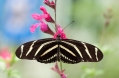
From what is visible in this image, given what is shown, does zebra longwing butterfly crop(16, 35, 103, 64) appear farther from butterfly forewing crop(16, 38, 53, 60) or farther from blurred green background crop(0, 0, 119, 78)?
blurred green background crop(0, 0, 119, 78)

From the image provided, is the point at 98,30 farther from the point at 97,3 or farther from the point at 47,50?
the point at 47,50

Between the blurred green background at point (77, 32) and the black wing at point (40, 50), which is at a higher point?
the black wing at point (40, 50)

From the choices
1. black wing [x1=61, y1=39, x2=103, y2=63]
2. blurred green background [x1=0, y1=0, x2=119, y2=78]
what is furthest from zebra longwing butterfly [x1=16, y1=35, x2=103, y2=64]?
blurred green background [x1=0, y1=0, x2=119, y2=78]

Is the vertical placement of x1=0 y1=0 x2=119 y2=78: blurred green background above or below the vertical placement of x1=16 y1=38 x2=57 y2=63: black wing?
below

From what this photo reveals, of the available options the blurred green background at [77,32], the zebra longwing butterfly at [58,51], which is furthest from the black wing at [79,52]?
the blurred green background at [77,32]

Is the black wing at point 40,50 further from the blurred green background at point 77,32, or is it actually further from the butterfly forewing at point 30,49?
the blurred green background at point 77,32

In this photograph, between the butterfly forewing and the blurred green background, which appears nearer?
the butterfly forewing

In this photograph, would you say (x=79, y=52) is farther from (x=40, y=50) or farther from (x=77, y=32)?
(x=77, y=32)

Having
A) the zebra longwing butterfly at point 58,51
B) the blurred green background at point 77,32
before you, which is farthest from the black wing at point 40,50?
the blurred green background at point 77,32

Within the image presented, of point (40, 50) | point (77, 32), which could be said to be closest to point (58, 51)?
point (40, 50)

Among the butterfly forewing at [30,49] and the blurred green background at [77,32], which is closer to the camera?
the butterfly forewing at [30,49]
